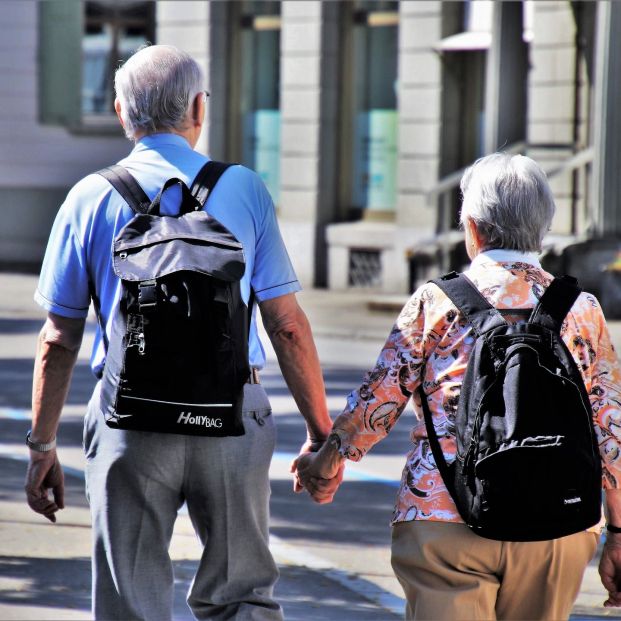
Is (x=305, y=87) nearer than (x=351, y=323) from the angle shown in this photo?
No

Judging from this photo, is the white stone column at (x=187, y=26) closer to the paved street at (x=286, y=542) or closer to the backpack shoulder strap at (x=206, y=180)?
the paved street at (x=286, y=542)

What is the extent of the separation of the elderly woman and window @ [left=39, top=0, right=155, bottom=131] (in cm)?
2259

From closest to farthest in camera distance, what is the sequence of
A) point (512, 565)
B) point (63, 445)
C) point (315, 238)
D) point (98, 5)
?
point (512, 565) < point (63, 445) < point (315, 238) < point (98, 5)

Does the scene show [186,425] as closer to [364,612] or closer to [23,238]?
[364,612]

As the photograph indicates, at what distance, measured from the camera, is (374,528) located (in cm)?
662

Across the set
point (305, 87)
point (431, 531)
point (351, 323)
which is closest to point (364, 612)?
point (431, 531)

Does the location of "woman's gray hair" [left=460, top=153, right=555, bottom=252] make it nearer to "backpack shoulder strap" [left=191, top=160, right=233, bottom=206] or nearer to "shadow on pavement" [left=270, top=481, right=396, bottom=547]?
"backpack shoulder strap" [left=191, top=160, right=233, bottom=206]

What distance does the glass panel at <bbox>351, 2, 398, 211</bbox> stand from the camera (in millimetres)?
20266

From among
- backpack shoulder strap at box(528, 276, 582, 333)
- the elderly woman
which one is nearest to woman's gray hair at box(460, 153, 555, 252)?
the elderly woman

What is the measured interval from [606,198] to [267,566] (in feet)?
45.1

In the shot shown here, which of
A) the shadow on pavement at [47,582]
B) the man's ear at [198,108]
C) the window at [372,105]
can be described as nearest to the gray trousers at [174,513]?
the man's ear at [198,108]

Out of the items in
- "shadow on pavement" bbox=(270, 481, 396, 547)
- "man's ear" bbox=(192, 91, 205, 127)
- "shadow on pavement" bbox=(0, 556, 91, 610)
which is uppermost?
"man's ear" bbox=(192, 91, 205, 127)

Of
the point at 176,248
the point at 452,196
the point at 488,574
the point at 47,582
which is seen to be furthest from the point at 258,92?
the point at 488,574

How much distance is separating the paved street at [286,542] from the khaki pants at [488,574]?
2.10 metres
